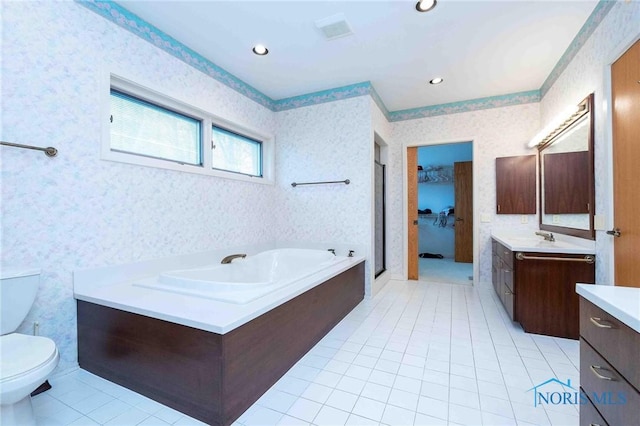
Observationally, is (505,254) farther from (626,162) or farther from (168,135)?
(168,135)

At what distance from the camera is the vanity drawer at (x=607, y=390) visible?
0.78m

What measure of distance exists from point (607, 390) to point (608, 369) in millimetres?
70

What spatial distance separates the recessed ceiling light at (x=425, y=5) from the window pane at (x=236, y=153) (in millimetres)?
2136

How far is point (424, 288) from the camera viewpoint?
3.68 meters

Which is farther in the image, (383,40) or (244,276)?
(244,276)

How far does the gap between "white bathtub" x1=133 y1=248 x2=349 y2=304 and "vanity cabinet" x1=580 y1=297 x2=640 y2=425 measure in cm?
149

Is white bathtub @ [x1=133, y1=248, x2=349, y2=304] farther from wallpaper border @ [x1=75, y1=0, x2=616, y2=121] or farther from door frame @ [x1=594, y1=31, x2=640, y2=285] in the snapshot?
door frame @ [x1=594, y1=31, x2=640, y2=285]

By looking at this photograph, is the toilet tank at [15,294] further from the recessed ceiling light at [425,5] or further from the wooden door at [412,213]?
the wooden door at [412,213]

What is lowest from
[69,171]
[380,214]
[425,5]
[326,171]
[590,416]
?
[590,416]

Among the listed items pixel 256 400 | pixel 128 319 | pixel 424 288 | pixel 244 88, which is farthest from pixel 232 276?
pixel 424 288

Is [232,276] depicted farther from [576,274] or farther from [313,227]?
[576,274]

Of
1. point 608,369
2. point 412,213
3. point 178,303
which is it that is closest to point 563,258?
point 608,369

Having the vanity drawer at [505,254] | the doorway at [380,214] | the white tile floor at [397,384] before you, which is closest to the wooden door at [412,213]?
the doorway at [380,214]

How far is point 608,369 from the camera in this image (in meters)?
0.88
